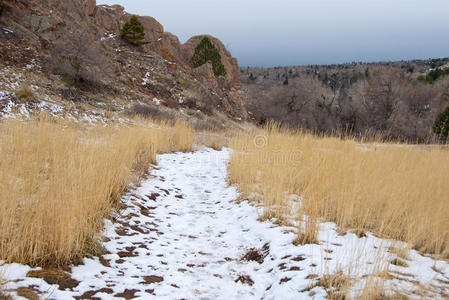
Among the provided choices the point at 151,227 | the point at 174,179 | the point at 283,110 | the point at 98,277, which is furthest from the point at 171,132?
the point at 283,110

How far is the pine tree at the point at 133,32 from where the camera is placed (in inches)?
885

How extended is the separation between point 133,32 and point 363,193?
78.6 ft

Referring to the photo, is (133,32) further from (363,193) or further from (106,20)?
(363,193)

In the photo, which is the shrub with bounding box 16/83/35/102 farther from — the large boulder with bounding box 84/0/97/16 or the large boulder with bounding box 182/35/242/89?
the large boulder with bounding box 182/35/242/89

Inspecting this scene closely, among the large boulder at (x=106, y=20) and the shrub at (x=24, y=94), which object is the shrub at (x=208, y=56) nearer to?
the large boulder at (x=106, y=20)

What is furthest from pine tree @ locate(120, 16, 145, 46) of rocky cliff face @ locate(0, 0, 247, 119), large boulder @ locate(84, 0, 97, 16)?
large boulder @ locate(84, 0, 97, 16)

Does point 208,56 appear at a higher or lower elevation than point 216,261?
higher

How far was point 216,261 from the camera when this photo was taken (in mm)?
2504

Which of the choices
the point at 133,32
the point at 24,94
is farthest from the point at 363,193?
the point at 133,32

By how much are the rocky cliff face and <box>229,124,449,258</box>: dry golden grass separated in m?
11.8

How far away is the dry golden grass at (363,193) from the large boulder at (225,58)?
24.7 metres

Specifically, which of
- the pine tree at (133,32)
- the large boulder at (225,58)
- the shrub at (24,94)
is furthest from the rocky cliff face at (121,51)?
the shrub at (24,94)

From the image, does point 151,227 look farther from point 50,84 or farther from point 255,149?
point 50,84

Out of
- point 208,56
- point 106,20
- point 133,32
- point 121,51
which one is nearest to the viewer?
point 121,51
